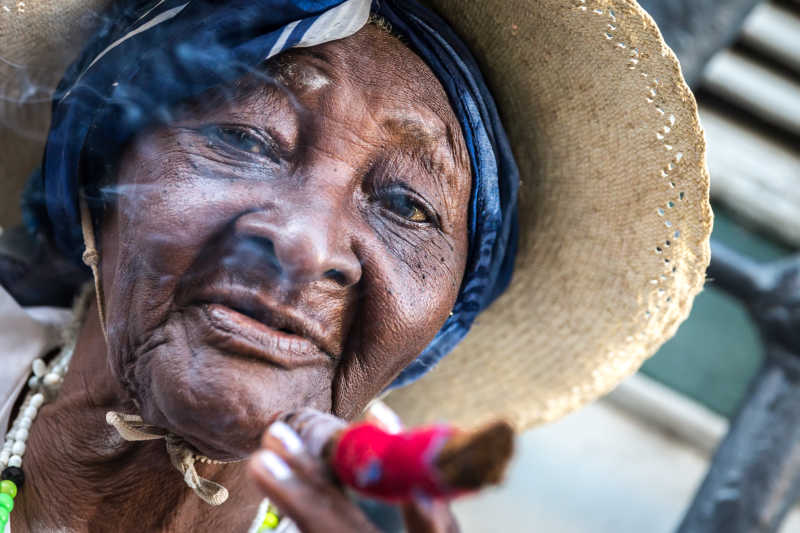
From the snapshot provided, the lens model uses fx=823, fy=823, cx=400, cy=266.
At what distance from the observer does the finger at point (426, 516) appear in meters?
0.85

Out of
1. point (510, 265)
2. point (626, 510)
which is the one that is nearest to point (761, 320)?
point (510, 265)

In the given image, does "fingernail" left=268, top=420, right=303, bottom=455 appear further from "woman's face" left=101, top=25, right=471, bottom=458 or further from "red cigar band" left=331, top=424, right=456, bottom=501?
"woman's face" left=101, top=25, right=471, bottom=458

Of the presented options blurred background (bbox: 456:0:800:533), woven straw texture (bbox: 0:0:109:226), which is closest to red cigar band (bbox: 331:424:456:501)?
woven straw texture (bbox: 0:0:109:226)

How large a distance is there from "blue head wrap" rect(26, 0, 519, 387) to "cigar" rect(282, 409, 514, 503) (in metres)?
0.70

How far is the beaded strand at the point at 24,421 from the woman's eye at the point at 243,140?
0.60 metres

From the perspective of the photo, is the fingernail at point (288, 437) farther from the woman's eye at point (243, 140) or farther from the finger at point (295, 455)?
the woman's eye at point (243, 140)

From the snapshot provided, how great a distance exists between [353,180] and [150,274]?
13.6 inches

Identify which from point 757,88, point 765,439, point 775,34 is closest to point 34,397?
point 765,439

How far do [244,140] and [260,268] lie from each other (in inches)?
10.1

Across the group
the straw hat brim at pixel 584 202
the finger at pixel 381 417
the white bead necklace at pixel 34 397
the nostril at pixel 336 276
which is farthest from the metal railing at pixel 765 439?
the white bead necklace at pixel 34 397

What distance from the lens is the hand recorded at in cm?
88

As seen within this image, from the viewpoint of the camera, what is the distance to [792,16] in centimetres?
388

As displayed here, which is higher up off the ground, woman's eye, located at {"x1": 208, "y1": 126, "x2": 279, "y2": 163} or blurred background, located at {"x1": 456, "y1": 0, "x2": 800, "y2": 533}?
woman's eye, located at {"x1": 208, "y1": 126, "x2": 279, "y2": 163}

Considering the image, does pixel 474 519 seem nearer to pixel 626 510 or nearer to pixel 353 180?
pixel 626 510
